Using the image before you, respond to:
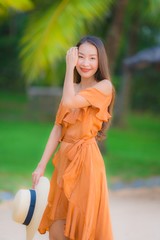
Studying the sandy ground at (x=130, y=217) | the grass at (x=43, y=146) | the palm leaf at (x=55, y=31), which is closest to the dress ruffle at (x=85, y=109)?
the sandy ground at (x=130, y=217)

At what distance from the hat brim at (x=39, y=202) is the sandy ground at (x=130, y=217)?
5.81ft

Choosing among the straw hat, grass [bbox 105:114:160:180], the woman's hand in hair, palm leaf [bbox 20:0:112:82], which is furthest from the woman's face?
grass [bbox 105:114:160:180]

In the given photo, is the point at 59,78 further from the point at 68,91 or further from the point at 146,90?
the point at 68,91

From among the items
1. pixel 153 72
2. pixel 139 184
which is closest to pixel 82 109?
pixel 139 184

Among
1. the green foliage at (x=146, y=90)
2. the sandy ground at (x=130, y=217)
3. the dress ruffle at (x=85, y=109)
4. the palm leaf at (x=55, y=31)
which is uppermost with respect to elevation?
the green foliage at (x=146, y=90)

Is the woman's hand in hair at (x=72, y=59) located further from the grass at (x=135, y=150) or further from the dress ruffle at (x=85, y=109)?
the grass at (x=135, y=150)

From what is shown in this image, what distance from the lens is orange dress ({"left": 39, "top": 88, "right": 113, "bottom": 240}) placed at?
13.0 ft

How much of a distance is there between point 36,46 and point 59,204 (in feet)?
13.6

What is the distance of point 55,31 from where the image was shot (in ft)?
26.1

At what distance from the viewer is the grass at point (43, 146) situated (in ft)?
34.6

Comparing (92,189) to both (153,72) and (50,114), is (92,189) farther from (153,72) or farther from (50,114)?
(153,72)

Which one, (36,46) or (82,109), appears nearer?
(82,109)

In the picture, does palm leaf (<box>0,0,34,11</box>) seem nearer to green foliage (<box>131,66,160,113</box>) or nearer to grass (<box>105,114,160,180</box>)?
grass (<box>105,114,160,180</box>)

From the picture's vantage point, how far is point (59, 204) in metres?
4.07
